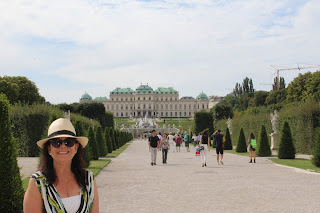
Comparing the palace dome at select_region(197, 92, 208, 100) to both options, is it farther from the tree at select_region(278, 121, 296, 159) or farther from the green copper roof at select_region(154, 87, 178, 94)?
the tree at select_region(278, 121, 296, 159)

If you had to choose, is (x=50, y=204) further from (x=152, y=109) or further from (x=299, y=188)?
(x=152, y=109)

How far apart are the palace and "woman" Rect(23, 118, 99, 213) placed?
13327 centimetres

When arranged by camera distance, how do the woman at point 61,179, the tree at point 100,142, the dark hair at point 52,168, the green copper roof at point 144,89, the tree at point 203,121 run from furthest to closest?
the green copper roof at point 144,89 → the tree at point 203,121 → the tree at point 100,142 → the dark hair at point 52,168 → the woman at point 61,179

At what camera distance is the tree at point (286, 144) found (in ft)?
49.8

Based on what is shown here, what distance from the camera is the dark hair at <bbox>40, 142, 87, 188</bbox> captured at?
2.54 metres

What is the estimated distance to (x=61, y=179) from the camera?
258 cm

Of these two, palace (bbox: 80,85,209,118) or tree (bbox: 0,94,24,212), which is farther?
palace (bbox: 80,85,209,118)

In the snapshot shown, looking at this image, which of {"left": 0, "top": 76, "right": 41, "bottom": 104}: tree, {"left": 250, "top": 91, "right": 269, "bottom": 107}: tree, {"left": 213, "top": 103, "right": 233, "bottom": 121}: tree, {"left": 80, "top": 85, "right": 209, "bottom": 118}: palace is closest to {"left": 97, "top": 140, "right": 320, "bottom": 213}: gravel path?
{"left": 0, "top": 76, "right": 41, "bottom": 104}: tree

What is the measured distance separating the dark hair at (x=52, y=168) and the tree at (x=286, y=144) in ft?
44.2

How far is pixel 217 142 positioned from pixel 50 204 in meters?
11.3

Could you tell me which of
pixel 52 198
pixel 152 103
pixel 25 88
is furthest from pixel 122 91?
pixel 52 198

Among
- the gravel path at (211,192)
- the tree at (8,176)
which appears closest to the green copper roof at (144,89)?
the gravel path at (211,192)

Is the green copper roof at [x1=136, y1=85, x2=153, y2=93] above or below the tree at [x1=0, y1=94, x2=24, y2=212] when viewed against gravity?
above

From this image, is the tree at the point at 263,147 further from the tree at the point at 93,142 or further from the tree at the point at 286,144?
the tree at the point at 93,142
